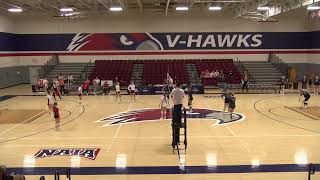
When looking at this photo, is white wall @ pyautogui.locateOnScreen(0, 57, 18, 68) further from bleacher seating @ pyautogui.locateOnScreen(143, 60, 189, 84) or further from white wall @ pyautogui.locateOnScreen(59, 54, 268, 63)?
bleacher seating @ pyautogui.locateOnScreen(143, 60, 189, 84)

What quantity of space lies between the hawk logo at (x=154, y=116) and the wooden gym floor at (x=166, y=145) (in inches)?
13.4

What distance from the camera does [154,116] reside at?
17.6m

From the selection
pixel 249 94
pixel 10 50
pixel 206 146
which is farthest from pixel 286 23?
pixel 10 50

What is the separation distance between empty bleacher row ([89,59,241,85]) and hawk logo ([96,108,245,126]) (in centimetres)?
1048

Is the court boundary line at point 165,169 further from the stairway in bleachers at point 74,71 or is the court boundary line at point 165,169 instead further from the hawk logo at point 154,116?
the stairway in bleachers at point 74,71

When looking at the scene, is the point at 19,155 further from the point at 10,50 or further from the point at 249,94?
the point at 10,50

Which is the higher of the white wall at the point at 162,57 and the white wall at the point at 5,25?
the white wall at the point at 5,25

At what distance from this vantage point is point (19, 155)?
1102 cm

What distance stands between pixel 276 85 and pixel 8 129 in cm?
2270

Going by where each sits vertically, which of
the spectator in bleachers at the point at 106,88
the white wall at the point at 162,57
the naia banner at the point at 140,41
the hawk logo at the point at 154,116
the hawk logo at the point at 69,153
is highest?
the naia banner at the point at 140,41

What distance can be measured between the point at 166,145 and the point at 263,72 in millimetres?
22360

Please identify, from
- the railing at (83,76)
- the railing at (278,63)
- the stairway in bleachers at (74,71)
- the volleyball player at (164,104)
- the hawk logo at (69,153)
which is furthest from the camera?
the railing at (278,63)

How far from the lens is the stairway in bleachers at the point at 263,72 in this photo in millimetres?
30391

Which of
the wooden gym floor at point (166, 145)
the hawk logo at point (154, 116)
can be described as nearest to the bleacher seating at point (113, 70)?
the wooden gym floor at point (166, 145)
